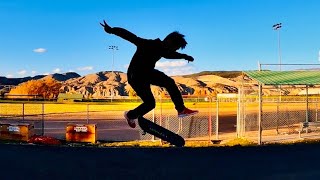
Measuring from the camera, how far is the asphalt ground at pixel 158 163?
4.53 metres

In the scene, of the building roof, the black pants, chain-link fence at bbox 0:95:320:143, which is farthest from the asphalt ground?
chain-link fence at bbox 0:95:320:143

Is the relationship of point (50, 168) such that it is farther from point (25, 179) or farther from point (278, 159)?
point (278, 159)

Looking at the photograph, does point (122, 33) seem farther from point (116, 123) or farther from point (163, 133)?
point (116, 123)

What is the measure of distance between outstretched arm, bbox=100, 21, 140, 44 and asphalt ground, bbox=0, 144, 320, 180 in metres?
1.70

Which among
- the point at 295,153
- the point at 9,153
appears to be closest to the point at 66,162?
the point at 9,153

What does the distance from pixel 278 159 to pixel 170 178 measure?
193 cm

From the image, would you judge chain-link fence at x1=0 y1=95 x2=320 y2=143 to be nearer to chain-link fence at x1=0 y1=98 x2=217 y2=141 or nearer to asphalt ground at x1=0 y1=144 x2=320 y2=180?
chain-link fence at x1=0 y1=98 x2=217 y2=141

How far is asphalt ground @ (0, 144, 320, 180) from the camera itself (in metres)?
4.53

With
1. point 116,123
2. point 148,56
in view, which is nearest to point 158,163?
point 148,56

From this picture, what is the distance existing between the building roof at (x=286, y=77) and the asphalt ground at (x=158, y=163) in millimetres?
10440

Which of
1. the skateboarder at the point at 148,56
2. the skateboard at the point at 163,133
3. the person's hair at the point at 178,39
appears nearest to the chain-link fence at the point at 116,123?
the skateboard at the point at 163,133

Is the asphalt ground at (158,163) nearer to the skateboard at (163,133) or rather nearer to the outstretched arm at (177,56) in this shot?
the skateboard at (163,133)

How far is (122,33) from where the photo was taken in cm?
632

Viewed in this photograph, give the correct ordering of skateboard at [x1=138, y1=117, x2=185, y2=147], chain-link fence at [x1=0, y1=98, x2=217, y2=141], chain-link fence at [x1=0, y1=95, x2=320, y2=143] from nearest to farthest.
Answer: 1. skateboard at [x1=138, y1=117, x2=185, y2=147]
2. chain-link fence at [x1=0, y1=95, x2=320, y2=143]
3. chain-link fence at [x1=0, y1=98, x2=217, y2=141]
